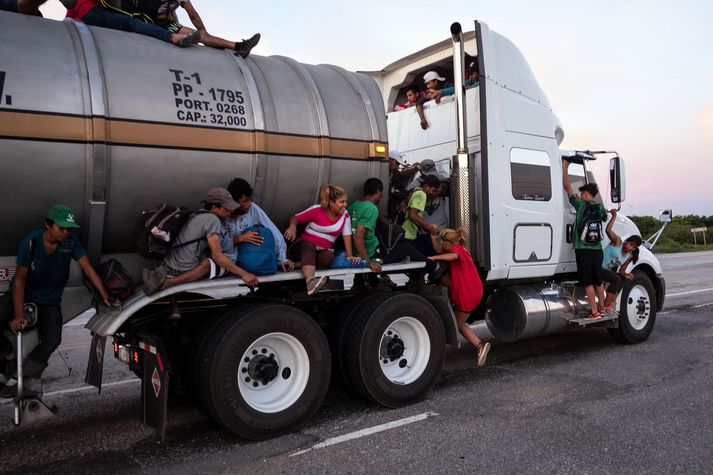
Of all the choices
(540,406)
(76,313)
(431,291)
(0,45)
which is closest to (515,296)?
(431,291)

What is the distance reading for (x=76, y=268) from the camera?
161 inches

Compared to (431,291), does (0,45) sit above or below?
above

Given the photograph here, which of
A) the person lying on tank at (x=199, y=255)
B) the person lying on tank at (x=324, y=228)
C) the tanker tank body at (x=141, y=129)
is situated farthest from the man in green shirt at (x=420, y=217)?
the person lying on tank at (x=199, y=255)

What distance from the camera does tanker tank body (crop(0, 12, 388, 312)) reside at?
3627 mm

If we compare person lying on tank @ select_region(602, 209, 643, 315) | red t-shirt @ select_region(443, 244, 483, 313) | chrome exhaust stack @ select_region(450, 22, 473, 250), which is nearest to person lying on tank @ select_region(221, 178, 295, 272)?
red t-shirt @ select_region(443, 244, 483, 313)

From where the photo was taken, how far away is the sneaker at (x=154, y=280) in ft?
12.3

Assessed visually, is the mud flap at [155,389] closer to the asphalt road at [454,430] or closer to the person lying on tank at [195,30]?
the asphalt road at [454,430]

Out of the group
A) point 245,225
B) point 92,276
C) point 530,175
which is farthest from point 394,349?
point 530,175

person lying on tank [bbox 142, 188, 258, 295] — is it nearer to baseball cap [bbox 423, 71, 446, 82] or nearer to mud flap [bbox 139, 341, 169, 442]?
mud flap [bbox 139, 341, 169, 442]

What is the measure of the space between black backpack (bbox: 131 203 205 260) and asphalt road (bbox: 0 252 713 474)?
143 centimetres

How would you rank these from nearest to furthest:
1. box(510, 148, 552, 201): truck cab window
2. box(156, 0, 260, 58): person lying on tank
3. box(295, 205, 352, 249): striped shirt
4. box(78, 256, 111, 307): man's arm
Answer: box(78, 256, 111, 307): man's arm < box(156, 0, 260, 58): person lying on tank < box(295, 205, 352, 249): striped shirt < box(510, 148, 552, 201): truck cab window

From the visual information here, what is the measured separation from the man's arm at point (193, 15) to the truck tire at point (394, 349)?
109 inches

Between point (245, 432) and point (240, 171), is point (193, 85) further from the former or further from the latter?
point (245, 432)

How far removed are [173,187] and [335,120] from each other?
5.08 feet
